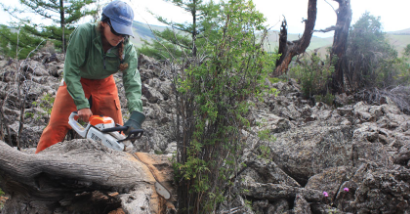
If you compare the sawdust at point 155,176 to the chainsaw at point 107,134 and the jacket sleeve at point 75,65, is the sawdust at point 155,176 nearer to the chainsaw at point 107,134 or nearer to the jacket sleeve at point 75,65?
the chainsaw at point 107,134

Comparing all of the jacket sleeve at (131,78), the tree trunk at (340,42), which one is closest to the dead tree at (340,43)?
the tree trunk at (340,42)

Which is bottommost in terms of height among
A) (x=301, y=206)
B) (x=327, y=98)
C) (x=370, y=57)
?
(x=301, y=206)

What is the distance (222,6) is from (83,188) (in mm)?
2171

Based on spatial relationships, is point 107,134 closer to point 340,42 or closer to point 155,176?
point 155,176

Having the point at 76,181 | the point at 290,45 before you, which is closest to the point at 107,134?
the point at 76,181

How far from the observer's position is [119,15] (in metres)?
2.58

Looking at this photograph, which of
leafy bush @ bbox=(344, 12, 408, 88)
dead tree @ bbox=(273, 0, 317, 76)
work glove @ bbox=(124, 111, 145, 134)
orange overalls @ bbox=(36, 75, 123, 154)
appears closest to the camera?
work glove @ bbox=(124, 111, 145, 134)

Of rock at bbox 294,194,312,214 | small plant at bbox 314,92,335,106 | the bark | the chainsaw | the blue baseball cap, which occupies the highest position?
the blue baseball cap

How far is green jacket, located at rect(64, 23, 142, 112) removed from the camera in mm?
2631

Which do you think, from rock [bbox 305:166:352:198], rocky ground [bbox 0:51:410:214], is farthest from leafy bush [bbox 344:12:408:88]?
rock [bbox 305:166:352:198]

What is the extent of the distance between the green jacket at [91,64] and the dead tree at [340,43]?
28.5 feet

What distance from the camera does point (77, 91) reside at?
2.62 meters

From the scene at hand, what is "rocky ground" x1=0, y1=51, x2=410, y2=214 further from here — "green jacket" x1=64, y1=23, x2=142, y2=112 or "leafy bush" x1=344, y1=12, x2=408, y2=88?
"leafy bush" x1=344, y1=12, x2=408, y2=88

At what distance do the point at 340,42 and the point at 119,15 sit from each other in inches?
417
